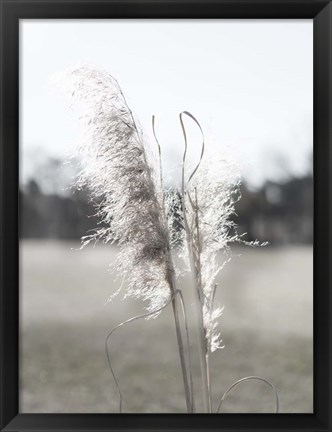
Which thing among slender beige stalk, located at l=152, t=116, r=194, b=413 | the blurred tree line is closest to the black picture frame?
slender beige stalk, located at l=152, t=116, r=194, b=413

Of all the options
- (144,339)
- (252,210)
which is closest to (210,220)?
Result: (252,210)

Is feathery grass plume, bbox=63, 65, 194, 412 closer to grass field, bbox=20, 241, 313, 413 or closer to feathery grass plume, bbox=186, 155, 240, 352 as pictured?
feathery grass plume, bbox=186, 155, 240, 352

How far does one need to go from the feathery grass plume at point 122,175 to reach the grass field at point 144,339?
1.60 meters

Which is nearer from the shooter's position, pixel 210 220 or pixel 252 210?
pixel 210 220

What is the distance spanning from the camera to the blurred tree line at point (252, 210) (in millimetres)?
2285

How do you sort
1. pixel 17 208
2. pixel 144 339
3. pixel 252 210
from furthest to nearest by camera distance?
pixel 144 339 → pixel 252 210 → pixel 17 208

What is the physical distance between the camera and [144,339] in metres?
3.12

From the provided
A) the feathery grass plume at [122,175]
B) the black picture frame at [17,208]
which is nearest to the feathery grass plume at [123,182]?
the feathery grass plume at [122,175]

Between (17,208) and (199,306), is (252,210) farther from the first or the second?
(17,208)

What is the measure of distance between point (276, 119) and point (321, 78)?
1.49m

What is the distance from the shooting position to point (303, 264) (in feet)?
9.30

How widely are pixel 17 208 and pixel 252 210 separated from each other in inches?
52.8

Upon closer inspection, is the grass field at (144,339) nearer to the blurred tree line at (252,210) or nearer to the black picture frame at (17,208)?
the blurred tree line at (252,210)

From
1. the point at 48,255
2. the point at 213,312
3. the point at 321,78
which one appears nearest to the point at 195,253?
the point at 213,312
